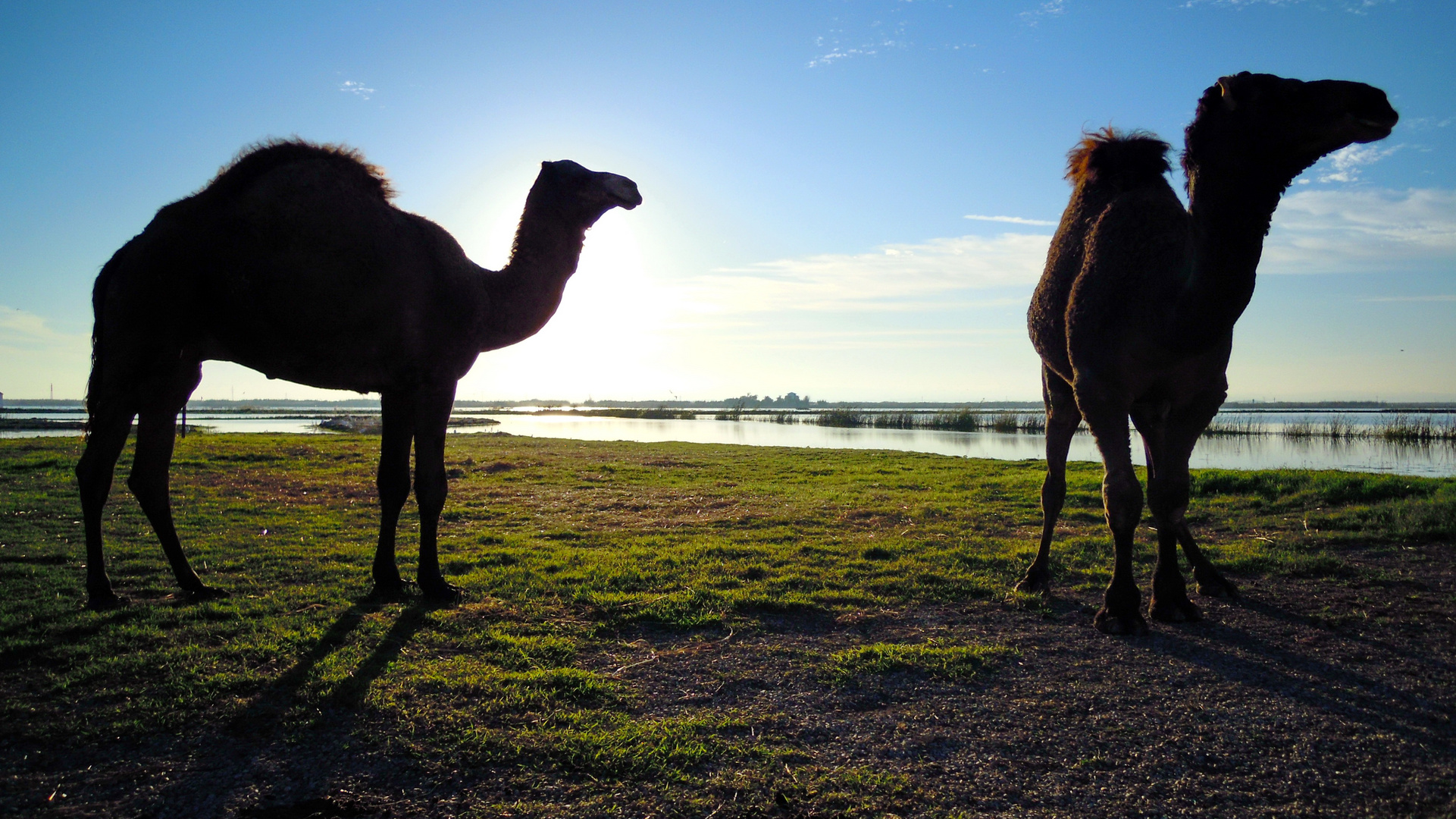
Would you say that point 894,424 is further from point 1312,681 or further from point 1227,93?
point 1312,681

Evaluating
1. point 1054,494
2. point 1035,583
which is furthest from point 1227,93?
point 1035,583

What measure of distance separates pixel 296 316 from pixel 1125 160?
6189mm

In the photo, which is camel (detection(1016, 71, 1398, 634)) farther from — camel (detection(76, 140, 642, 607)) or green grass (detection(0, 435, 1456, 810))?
camel (detection(76, 140, 642, 607))

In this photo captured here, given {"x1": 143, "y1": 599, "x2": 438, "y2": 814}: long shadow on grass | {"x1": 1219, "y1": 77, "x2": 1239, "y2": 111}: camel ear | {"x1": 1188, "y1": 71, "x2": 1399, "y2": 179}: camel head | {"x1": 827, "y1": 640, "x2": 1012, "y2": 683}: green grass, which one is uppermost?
{"x1": 1219, "y1": 77, "x2": 1239, "y2": 111}: camel ear

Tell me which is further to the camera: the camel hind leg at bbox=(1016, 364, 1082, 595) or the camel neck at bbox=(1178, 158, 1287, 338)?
the camel hind leg at bbox=(1016, 364, 1082, 595)

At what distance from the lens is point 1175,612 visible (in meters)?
4.83

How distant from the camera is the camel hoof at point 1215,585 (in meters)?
5.44

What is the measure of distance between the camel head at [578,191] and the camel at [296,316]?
2.45 feet

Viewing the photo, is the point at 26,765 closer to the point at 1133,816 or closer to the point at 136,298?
the point at 136,298

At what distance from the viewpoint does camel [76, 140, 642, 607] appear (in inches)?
184

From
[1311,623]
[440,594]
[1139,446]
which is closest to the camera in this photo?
[1311,623]

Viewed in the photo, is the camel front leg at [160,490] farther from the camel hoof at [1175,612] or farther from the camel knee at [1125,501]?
the camel hoof at [1175,612]

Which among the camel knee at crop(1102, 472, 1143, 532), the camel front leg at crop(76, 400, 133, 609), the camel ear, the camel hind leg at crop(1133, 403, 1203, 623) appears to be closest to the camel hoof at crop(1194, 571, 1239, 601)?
the camel hind leg at crop(1133, 403, 1203, 623)

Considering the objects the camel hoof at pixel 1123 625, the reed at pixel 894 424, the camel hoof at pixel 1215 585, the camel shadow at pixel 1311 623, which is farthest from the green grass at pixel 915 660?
the reed at pixel 894 424
